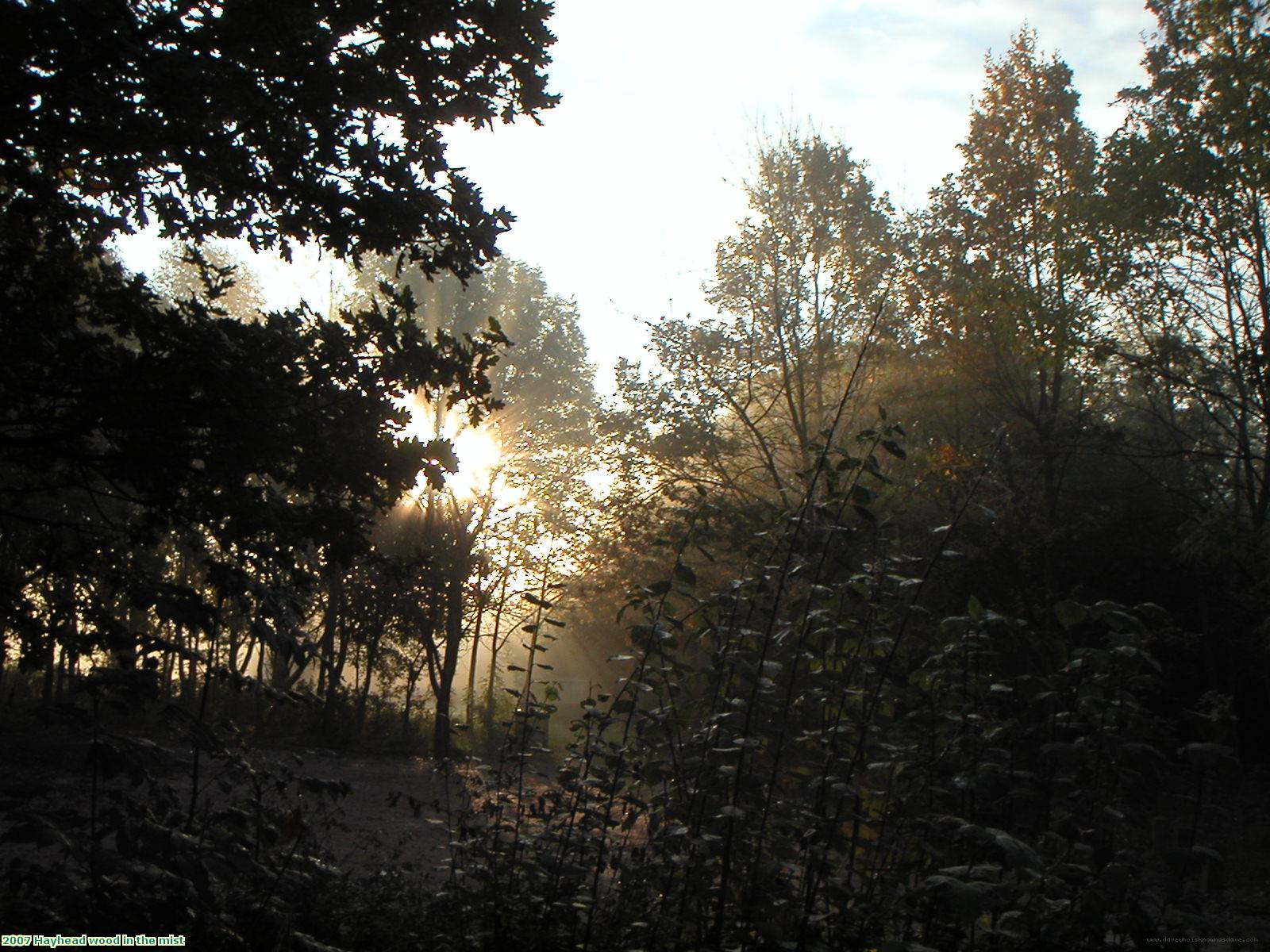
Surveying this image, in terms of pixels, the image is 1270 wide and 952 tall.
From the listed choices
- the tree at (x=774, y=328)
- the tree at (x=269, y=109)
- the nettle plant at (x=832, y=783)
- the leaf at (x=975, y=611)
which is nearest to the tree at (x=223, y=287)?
the tree at (x=269, y=109)

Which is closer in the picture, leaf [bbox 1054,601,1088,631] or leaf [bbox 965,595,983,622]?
leaf [bbox 1054,601,1088,631]

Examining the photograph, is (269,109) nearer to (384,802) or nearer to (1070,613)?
(1070,613)

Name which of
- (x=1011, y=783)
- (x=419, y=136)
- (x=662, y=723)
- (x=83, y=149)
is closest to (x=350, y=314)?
(x=419, y=136)

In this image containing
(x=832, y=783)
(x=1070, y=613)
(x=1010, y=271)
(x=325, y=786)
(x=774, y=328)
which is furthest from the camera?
(x=774, y=328)

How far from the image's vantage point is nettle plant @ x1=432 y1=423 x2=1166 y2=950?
3.75m

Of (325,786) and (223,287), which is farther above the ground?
(223,287)

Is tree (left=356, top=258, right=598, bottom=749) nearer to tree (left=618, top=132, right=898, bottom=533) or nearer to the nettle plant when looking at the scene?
tree (left=618, top=132, right=898, bottom=533)

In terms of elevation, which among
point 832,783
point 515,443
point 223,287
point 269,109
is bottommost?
point 832,783

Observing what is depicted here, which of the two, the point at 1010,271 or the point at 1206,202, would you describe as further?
the point at 1010,271

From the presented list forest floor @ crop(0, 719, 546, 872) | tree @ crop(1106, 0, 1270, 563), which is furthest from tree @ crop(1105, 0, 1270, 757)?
forest floor @ crop(0, 719, 546, 872)

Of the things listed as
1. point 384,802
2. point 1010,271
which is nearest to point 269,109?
point 384,802

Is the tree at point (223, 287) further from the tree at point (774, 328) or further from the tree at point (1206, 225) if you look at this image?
the tree at point (774, 328)

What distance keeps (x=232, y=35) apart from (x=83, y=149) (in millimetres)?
1092

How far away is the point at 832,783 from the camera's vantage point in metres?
3.73
